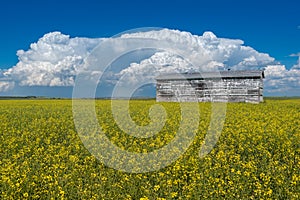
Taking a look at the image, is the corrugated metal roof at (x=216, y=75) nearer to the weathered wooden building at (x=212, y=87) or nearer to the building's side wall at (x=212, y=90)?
the weathered wooden building at (x=212, y=87)

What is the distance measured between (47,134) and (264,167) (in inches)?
402

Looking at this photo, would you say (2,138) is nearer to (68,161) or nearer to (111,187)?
(68,161)

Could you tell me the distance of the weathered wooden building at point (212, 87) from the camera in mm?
43344

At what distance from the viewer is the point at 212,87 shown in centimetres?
4578

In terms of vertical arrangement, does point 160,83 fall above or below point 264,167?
above

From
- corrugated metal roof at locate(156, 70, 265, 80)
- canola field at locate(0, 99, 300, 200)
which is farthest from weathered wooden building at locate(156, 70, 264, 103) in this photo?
canola field at locate(0, 99, 300, 200)

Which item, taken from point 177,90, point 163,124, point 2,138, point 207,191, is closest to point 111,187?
point 207,191

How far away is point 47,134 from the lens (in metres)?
16.0

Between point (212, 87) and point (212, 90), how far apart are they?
1.41 ft

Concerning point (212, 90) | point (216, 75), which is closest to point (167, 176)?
point (212, 90)

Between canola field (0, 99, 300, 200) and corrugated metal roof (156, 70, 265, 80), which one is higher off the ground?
corrugated metal roof (156, 70, 265, 80)

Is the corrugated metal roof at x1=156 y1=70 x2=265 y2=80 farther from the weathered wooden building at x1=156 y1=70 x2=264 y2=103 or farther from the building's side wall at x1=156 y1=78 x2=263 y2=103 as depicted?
the building's side wall at x1=156 y1=78 x2=263 y2=103

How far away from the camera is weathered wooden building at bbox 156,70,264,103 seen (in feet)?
142

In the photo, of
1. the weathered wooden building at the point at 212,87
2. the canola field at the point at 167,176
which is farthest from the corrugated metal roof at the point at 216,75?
the canola field at the point at 167,176
